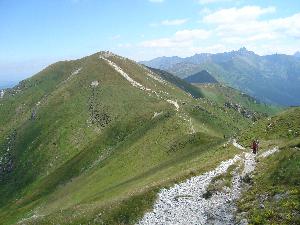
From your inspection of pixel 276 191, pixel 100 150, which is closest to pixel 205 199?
pixel 276 191

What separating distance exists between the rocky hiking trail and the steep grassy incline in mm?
2008

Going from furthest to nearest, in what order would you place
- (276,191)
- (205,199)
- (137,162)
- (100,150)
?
(100,150) → (137,162) → (205,199) → (276,191)

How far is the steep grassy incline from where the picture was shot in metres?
59.9

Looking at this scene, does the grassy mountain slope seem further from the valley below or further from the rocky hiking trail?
the rocky hiking trail

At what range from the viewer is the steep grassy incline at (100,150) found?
5994cm

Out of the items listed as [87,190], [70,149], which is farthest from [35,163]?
[87,190]

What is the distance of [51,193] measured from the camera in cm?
11075

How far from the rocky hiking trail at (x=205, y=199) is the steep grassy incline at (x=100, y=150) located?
201 cm

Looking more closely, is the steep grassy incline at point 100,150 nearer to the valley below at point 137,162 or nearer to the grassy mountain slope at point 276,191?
the valley below at point 137,162

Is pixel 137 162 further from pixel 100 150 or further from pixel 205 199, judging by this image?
pixel 205 199

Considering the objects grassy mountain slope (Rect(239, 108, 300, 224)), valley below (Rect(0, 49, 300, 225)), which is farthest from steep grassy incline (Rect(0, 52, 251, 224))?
grassy mountain slope (Rect(239, 108, 300, 224))

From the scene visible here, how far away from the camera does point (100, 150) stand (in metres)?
127

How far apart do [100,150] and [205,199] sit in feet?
283

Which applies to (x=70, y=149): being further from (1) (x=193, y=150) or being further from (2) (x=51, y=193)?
(1) (x=193, y=150)
